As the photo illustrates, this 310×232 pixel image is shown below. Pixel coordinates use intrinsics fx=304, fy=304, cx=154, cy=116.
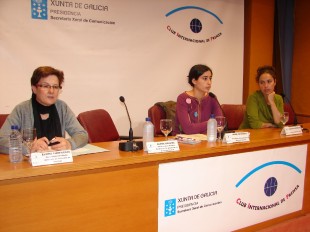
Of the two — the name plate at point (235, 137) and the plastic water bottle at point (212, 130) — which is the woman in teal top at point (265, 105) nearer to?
the name plate at point (235, 137)

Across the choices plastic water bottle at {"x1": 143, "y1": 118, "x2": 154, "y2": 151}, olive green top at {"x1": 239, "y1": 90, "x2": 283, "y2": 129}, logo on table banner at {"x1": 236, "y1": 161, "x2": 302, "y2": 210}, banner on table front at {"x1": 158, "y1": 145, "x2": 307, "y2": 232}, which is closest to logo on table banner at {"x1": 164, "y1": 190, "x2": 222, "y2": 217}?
banner on table front at {"x1": 158, "y1": 145, "x2": 307, "y2": 232}

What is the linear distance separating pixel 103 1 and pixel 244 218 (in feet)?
8.35

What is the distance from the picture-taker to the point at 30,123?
183 centimetres

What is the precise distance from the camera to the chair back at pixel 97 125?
247 cm

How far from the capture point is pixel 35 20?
2.94 metres

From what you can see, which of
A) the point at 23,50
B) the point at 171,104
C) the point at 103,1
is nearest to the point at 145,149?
the point at 171,104

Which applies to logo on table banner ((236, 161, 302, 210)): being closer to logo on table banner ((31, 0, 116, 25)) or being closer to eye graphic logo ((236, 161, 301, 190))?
eye graphic logo ((236, 161, 301, 190))

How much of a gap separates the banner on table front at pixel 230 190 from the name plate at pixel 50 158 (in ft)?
1.64

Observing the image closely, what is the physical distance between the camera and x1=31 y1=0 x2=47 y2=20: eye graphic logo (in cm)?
292

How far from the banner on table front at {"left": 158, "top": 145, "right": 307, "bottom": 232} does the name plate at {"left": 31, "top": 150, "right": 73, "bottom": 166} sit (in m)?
0.50

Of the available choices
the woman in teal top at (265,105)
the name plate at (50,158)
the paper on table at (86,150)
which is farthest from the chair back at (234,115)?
the name plate at (50,158)

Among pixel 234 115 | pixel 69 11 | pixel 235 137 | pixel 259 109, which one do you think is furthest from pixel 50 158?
pixel 234 115

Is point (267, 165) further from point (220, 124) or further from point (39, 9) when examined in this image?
point (39, 9)

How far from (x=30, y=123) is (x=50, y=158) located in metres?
0.61
